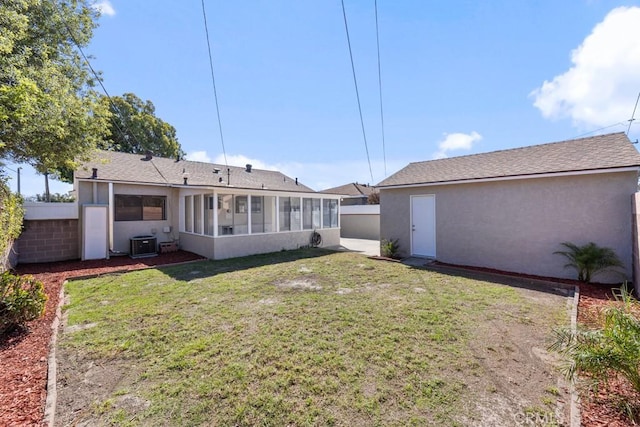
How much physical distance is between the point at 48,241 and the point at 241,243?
670cm

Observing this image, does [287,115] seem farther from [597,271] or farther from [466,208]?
[597,271]

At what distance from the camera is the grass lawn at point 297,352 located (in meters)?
2.64

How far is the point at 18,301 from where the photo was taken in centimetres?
426

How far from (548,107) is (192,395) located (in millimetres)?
15593

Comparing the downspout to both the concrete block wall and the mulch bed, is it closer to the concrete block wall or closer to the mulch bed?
the concrete block wall

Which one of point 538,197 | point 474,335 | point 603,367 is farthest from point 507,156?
point 603,367

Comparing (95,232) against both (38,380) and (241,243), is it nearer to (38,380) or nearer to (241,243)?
(241,243)

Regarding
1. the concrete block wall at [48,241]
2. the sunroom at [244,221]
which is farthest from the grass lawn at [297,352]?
the concrete block wall at [48,241]

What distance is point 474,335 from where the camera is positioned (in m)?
4.17

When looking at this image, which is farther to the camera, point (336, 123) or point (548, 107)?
point (336, 123)

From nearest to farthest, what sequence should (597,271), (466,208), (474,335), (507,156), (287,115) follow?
(474,335), (597,271), (466,208), (507,156), (287,115)

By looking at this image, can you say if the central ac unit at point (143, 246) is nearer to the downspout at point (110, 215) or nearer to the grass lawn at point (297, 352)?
the downspout at point (110, 215)

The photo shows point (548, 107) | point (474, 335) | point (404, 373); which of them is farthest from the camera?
point (548, 107)

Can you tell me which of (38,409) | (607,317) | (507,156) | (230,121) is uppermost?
(230,121)
